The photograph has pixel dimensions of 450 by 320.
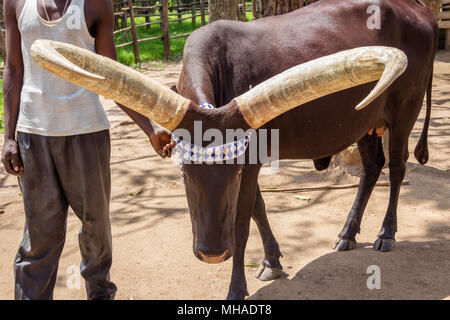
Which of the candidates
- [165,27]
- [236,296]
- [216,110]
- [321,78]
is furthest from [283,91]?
[165,27]

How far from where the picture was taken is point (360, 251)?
4.30 meters

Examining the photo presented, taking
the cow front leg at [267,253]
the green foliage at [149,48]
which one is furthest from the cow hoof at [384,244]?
the green foliage at [149,48]

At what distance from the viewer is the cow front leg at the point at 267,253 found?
12.7ft

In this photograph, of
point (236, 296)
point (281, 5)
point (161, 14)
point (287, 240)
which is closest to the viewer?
point (236, 296)

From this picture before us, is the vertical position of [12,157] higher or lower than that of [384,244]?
higher

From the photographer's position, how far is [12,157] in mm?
2812

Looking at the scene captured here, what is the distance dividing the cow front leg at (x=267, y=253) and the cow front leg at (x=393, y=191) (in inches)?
34.0

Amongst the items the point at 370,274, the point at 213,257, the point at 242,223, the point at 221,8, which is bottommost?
the point at 370,274

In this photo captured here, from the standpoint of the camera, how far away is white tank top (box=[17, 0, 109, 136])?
2641 mm

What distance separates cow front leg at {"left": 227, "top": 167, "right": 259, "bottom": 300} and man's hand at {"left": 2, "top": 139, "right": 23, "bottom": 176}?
52.3 inches

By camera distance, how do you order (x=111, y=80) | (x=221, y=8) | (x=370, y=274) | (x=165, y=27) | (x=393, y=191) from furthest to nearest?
(x=165, y=27) < (x=221, y=8) < (x=393, y=191) < (x=370, y=274) < (x=111, y=80)

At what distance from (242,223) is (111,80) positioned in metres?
1.47

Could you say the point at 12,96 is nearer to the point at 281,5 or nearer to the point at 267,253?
the point at 267,253
